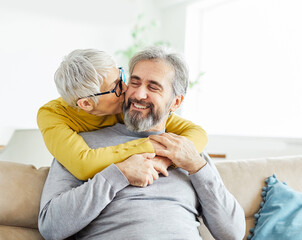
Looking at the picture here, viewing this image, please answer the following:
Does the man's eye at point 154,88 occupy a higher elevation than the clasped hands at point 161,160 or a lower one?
higher

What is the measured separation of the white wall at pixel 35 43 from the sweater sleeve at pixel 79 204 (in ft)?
5.81

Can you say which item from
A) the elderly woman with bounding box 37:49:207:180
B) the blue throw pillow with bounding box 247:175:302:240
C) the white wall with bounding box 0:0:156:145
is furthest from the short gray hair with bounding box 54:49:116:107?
the white wall with bounding box 0:0:156:145

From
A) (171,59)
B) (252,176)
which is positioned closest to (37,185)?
(171,59)

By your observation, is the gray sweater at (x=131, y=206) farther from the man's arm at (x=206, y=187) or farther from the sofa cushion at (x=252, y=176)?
the sofa cushion at (x=252, y=176)

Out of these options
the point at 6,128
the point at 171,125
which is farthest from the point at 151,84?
the point at 6,128

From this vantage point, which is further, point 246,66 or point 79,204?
point 246,66

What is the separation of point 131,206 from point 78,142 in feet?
1.06

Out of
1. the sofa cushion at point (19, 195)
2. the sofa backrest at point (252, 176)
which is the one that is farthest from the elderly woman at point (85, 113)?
the sofa backrest at point (252, 176)

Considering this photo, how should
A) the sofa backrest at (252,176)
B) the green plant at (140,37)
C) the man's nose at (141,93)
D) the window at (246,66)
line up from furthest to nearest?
the green plant at (140,37) → the window at (246,66) → the sofa backrest at (252,176) → the man's nose at (141,93)

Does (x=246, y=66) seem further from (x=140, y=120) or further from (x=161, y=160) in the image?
(x=161, y=160)

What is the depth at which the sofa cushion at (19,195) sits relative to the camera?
1.50m

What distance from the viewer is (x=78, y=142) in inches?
55.2

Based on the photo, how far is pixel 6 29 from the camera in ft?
9.89

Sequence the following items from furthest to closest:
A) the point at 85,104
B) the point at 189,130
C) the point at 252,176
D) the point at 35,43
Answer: the point at 35,43 → the point at 252,176 → the point at 189,130 → the point at 85,104
